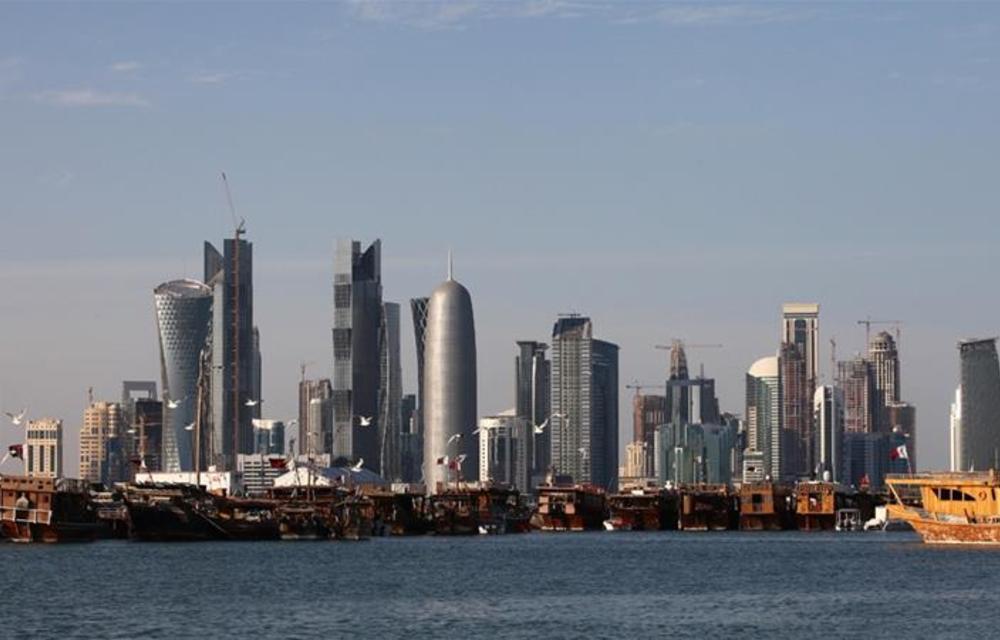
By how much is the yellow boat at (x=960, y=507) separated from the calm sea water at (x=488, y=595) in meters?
4.02

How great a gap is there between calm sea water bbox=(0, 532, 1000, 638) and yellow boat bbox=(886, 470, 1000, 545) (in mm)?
4020

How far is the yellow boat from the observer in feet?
617

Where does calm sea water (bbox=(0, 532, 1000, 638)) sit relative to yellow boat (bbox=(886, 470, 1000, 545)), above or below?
below

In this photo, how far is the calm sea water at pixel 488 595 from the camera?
368ft

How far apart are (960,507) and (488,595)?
225ft

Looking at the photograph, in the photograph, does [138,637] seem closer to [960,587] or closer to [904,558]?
[960,587]

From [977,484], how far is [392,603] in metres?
74.2

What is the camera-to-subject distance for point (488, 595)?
138375 mm

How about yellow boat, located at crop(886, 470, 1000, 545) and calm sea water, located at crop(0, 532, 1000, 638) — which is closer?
calm sea water, located at crop(0, 532, 1000, 638)

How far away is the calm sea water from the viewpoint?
11225cm

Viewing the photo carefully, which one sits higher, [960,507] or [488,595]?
[960,507]

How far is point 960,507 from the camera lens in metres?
193

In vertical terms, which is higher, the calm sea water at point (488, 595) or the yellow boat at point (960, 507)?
the yellow boat at point (960, 507)

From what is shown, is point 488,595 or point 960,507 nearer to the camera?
point 488,595
